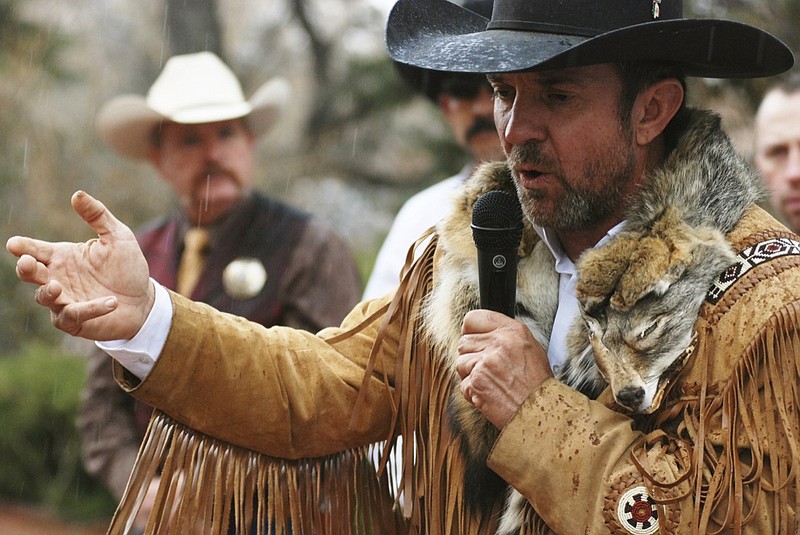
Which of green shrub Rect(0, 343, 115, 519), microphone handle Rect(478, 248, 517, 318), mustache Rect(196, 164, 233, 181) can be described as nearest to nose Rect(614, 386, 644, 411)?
microphone handle Rect(478, 248, 517, 318)

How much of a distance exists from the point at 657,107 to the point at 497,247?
58 cm

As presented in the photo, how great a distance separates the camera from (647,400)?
243cm

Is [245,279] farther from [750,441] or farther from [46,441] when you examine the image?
[46,441]

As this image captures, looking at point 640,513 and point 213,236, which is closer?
point 640,513

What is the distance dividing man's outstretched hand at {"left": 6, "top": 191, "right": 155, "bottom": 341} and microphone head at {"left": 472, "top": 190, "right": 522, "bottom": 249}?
805 mm

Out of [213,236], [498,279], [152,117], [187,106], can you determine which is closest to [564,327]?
[498,279]

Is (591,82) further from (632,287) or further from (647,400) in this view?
(647,400)

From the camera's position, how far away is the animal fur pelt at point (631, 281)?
2.46 m

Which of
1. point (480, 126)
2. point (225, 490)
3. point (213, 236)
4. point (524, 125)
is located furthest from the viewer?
point (213, 236)

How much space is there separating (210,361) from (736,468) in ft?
4.19

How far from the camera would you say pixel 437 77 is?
5.13 m

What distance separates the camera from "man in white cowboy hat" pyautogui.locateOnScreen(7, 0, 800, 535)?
242 cm

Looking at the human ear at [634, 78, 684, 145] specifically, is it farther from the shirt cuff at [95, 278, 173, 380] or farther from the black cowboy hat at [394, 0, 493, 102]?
the black cowboy hat at [394, 0, 493, 102]

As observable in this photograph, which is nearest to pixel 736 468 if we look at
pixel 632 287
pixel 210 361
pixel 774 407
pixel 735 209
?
pixel 774 407
